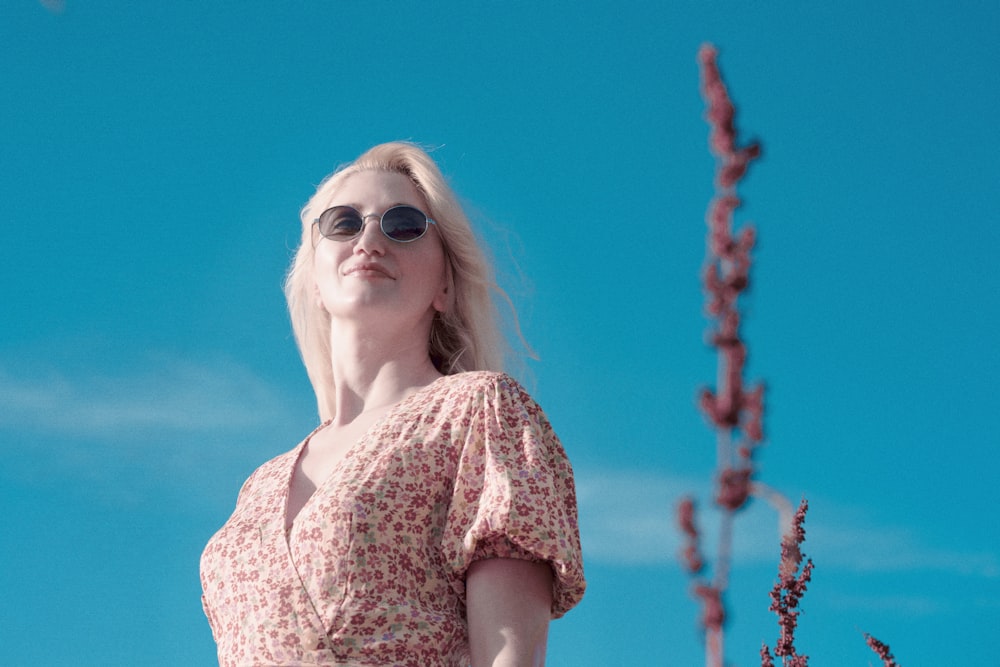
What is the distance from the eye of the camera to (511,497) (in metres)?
2.89

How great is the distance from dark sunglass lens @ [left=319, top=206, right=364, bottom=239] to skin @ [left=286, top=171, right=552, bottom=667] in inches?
1.3

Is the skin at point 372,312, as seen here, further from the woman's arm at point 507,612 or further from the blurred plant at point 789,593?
the blurred plant at point 789,593

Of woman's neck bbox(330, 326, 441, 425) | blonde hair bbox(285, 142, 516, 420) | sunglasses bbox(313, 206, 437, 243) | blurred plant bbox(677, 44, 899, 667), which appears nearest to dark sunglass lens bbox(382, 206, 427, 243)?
sunglasses bbox(313, 206, 437, 243)

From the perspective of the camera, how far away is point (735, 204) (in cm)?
54

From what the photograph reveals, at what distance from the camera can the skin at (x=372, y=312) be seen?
3.72 m

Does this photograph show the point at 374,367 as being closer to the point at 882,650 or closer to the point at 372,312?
the point at 372,312

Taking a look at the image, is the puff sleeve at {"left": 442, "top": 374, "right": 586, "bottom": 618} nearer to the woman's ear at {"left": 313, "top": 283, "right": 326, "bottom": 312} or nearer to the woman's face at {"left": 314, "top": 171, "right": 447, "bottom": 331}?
the woman's face at {"left": 314, "top": 171, "right": 447, "bottom": 331}

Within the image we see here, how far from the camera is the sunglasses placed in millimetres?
3857

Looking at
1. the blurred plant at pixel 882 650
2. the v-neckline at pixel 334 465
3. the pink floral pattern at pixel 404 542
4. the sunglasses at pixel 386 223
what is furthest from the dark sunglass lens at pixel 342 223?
the blurred plant at pixel 882 650

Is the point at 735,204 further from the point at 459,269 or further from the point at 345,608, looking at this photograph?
the point at 459,269

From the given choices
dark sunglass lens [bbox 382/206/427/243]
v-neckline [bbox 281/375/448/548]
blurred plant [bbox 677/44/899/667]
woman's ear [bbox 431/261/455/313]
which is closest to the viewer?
blurred plant [bbox 677/44/899/667]

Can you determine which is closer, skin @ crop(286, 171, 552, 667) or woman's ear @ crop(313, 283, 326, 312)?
skin @ crop(286, 171, 552, 667)

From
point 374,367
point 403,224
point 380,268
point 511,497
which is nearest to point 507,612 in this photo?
point 511,497

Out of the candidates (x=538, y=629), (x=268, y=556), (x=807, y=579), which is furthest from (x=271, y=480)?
(x=807, y=579)
